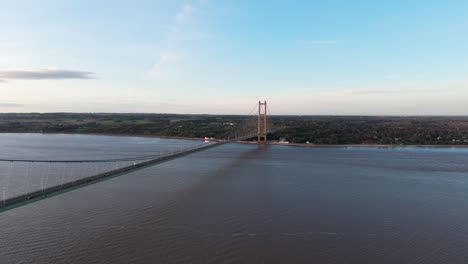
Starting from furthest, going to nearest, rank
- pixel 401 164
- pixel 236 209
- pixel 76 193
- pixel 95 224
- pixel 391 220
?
pixel 401 164 → pixel 76 193 → pixel 236 209 → pixel 391 220 → pixel 95 224

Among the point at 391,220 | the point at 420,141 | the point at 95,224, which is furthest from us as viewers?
the point at 420,141

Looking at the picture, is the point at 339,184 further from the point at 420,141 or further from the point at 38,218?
the point at 420,141

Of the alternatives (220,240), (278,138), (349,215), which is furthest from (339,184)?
(278,138)

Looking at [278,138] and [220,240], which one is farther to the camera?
[278,138]

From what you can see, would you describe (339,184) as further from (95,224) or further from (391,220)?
(95,224)

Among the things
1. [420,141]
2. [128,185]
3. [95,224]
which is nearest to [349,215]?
[95,224]

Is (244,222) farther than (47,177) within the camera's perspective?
No
